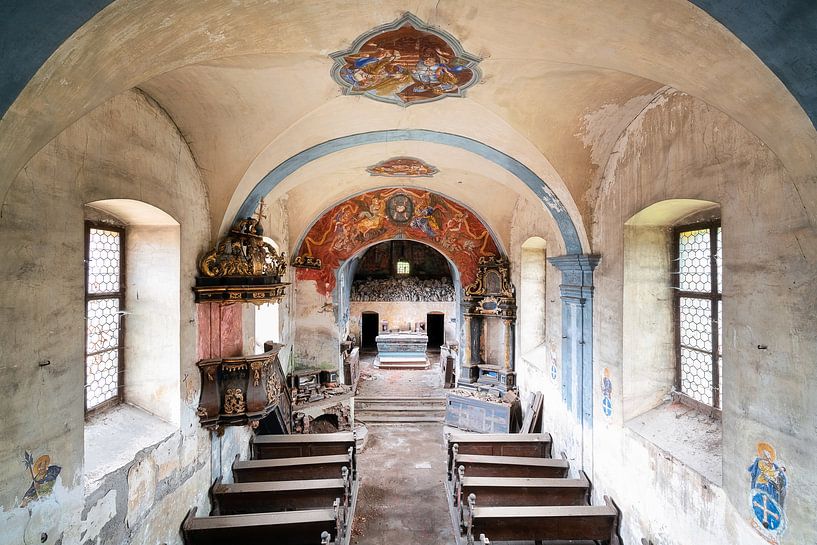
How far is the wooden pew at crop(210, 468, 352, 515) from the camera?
636 centimetres

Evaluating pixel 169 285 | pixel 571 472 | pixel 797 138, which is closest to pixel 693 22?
pixel 797 138

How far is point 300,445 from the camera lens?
8.09m

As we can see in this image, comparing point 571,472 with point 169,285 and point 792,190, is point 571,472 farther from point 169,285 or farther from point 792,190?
point 169,285

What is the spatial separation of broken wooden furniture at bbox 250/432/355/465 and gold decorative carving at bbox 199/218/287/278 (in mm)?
3429

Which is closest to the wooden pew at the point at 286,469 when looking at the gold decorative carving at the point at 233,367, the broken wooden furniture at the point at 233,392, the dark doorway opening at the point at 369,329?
the broken wooden furniture at the point at 233,392

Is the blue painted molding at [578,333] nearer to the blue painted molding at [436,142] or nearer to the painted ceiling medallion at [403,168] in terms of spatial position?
the blue painted molding at [436,142]

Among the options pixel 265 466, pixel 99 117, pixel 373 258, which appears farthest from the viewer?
pixel 373 258

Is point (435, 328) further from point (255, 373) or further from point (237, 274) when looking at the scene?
point (237, 274)

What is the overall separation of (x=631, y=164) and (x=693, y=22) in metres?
3.18

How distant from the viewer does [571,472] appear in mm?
7430

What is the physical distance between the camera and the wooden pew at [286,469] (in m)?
7.19

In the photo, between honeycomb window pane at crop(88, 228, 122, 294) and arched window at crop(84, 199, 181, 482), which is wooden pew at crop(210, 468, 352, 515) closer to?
arched window at crop(84, 199, 181, 482)

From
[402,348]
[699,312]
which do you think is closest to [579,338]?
[699,312]

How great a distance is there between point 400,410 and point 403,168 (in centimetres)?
717
